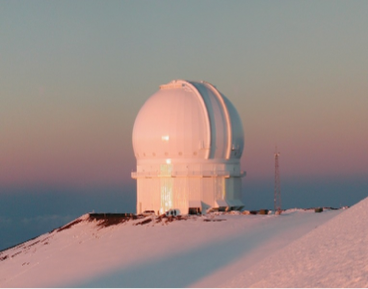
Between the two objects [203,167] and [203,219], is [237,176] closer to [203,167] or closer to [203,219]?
[203,167]

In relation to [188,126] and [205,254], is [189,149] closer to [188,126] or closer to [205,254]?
[188,126]

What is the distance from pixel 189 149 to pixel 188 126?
1.50 metres

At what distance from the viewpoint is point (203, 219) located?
110ft

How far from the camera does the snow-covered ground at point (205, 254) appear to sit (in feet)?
52.0

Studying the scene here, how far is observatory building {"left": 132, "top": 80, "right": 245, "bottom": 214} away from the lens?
3975 cm

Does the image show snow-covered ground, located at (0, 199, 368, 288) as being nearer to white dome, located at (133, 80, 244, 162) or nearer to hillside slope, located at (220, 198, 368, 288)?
hillside slope, located at (220, 198, 368, 288)

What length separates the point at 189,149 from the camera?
39.7m

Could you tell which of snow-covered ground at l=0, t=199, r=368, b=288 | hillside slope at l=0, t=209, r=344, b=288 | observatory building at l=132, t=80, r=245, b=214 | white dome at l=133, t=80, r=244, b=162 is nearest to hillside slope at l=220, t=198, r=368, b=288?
snow-covered ground at l=0, t=199, r=368, b=288

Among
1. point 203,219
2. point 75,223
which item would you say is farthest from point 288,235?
point 75,223

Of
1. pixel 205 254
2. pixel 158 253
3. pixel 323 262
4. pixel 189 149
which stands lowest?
pixel 158 253

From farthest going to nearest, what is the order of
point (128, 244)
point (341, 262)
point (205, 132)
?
point (205, 132) → point (128, 244) → point (341, 262)

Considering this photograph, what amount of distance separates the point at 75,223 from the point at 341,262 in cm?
2889

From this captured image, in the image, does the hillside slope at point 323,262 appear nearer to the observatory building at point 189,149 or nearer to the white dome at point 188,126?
the white dome at point 188,126

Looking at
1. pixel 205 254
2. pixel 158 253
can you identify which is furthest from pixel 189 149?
pixel 205 254
